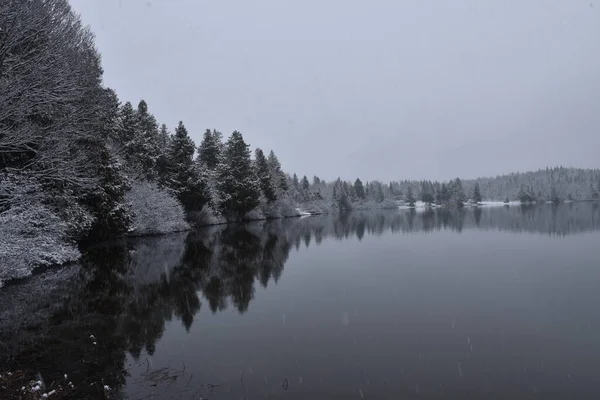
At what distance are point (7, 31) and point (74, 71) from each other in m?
2.20

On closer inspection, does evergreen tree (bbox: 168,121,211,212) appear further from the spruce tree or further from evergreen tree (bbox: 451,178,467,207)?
evergreen tree (bbox: 451,178,467,207)

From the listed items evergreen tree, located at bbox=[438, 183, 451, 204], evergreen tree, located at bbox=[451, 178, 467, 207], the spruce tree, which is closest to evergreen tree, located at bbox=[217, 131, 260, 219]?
the spruce tree

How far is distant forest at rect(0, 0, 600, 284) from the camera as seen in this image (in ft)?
39.0

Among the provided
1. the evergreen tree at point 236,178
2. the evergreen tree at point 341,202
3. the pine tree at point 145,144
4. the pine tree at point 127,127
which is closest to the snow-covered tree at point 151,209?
the pine tree at point 145,144

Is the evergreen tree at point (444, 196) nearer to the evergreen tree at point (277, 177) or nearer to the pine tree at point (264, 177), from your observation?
the evergreen tree at point (277, 177)

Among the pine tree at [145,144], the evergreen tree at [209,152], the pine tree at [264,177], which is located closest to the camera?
the pine tree at [145,144]

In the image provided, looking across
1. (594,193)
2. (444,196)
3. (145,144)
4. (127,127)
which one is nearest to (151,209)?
(145,144)

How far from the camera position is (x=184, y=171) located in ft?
150

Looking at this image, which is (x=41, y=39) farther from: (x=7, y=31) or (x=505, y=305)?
(x=505, y=305)

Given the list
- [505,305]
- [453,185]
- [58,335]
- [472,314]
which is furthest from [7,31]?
[453,185]

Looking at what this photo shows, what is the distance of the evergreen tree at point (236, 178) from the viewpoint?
176 feet

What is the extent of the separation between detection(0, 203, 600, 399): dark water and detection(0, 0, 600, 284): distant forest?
123 inches

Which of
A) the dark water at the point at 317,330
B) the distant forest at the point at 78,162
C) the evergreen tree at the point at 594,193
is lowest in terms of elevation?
the dark water at the point at 317,330

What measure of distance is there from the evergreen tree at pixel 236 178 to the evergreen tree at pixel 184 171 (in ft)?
23.8
